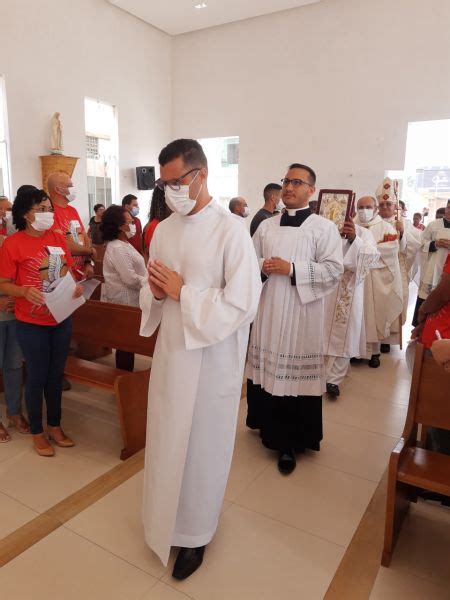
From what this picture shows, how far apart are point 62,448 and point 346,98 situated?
8475mm

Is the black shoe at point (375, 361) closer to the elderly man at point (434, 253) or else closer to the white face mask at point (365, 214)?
the elderly man at point (434, 253)

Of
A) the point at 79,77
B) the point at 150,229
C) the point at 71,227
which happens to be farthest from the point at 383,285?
the point at 79,77

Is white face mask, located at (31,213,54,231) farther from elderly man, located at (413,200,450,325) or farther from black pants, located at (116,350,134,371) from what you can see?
elderly man, located at (413,200,450,325)

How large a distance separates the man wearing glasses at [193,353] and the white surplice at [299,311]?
2.87ft

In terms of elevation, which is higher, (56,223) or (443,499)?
(56,223)

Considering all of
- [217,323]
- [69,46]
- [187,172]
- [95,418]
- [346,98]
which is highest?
[69,46]

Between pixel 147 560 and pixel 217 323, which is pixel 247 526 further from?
pixel 217 323

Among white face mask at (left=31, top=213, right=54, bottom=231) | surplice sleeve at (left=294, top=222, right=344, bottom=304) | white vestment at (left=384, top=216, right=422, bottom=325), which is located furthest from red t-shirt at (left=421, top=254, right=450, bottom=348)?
white vestment at (left=384, top=216, right=422, bottom=325)

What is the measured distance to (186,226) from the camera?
1.94 m

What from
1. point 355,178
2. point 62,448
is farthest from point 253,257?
point 355,178

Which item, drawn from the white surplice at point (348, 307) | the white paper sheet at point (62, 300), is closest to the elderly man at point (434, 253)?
the white surplice at point (348, 307)

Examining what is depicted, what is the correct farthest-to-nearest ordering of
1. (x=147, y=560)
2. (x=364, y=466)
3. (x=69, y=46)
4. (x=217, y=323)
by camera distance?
(x=69, y=46) < (x=364, y=466) < (x=147, y=560) < (x=217, y=323)

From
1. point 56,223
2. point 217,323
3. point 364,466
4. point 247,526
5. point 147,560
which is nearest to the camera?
point 217,323

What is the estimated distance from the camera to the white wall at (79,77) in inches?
302
